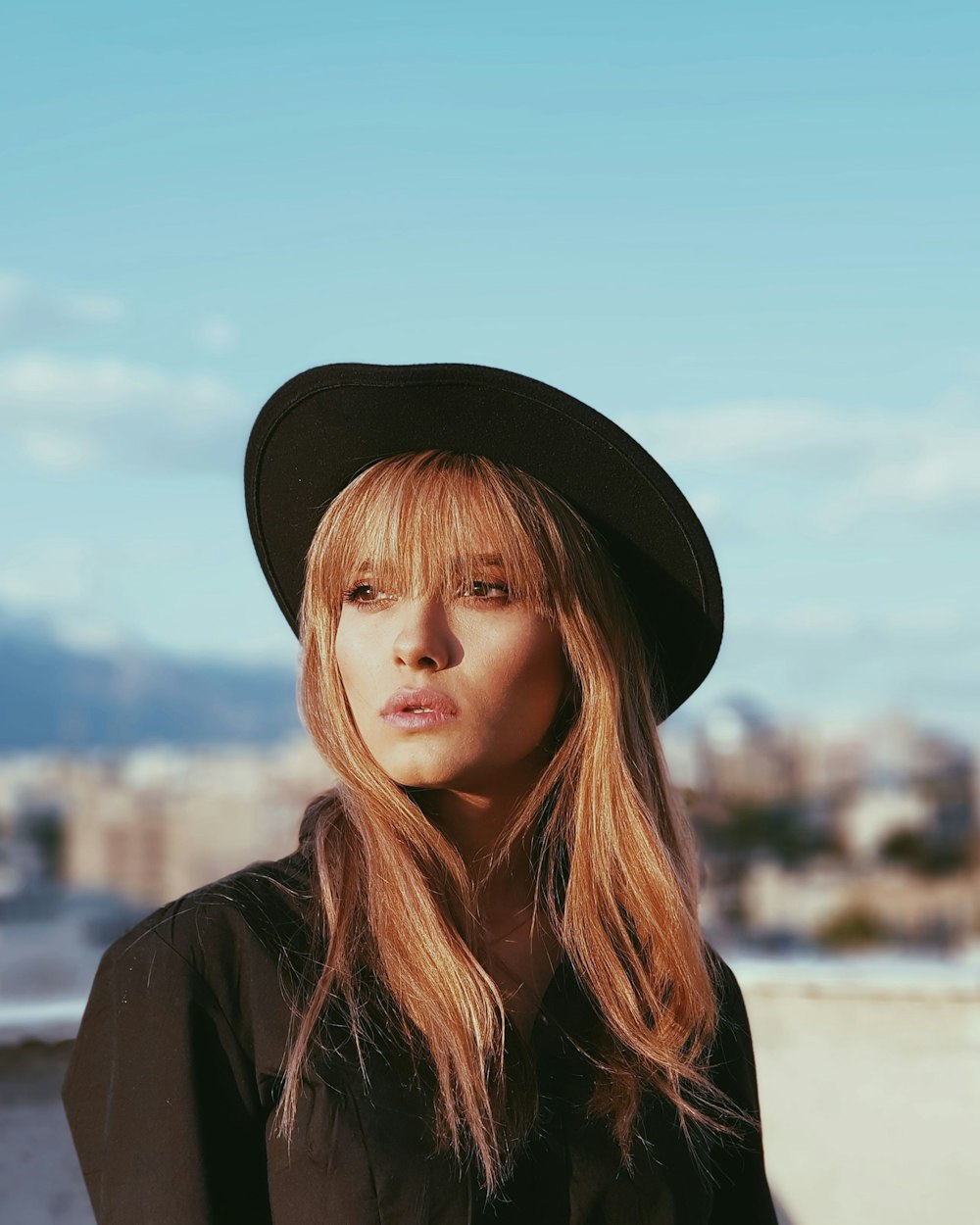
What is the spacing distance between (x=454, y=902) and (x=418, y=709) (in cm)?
28

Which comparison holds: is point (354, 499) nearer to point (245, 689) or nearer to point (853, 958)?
point (853, 958)

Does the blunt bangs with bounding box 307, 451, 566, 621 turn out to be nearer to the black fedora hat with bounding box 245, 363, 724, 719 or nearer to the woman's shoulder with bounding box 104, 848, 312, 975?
the black fedora hat with bounding box 245, 363, 724, 719

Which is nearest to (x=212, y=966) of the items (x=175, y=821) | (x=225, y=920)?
(x=225, y=920)

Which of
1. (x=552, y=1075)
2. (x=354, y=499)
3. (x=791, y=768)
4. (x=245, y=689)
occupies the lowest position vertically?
(x=552, y=1075)

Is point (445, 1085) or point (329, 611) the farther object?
point (329, 611)

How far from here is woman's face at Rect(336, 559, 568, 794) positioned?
72.9 inches

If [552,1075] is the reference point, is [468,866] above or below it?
above

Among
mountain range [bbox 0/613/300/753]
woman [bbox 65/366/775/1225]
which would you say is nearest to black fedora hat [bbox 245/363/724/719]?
woman [bbox 65/366/775/1225]

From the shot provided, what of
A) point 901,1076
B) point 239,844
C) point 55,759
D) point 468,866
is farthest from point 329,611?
point 55,759

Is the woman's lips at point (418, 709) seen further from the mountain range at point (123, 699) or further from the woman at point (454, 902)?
the mountain range at point (123, 699)

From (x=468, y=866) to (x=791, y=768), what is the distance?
8290cm

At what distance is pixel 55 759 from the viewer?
101312mm

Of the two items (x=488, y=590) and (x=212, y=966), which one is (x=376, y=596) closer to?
(x=488, y=590)

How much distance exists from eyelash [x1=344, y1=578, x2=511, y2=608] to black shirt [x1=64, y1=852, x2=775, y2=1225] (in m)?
0.36
